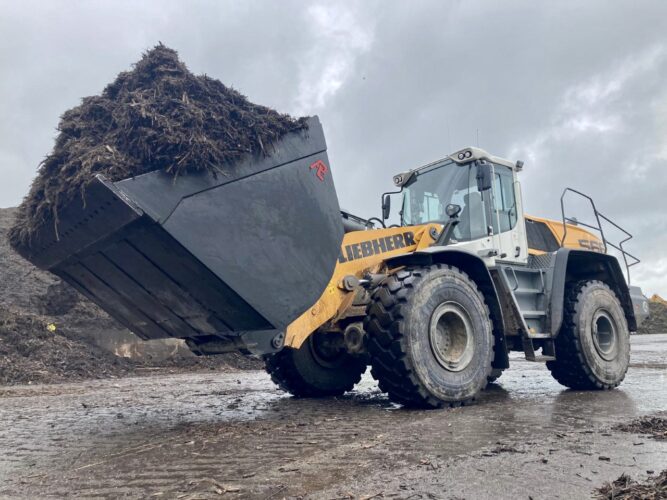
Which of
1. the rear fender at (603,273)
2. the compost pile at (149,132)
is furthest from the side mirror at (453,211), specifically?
the compost pile at (149,132)

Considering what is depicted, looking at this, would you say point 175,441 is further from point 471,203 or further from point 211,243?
point 471,203

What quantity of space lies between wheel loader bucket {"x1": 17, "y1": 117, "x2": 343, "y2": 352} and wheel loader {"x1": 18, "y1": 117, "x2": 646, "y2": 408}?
0.01 metres

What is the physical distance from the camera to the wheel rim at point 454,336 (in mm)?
4984

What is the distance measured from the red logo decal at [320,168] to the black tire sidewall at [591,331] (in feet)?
11.9

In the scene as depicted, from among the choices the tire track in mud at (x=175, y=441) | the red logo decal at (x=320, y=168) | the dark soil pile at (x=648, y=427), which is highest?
the red logo decal at (x=320, y=168)

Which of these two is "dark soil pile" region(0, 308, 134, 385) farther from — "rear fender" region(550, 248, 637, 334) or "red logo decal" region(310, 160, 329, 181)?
"rear fender" region(550, 248, 637, 334)

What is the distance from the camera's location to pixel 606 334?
707 cm

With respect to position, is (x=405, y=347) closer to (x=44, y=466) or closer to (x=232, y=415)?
(x=232, y=415)

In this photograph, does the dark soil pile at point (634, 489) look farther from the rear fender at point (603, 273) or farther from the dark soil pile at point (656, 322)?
the dark soil pile at point (656, 322)

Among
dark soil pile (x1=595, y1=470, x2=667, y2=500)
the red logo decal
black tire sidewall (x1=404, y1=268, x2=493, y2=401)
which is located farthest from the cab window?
dark soil pile (x1=595, y1=470, x2=667, y2=500)

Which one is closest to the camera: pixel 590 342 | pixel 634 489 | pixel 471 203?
pixel 634 489

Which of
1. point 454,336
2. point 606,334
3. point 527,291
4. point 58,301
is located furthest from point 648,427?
point 58,301

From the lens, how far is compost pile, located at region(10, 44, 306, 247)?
152 inches

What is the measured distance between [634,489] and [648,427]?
63.0 inches
